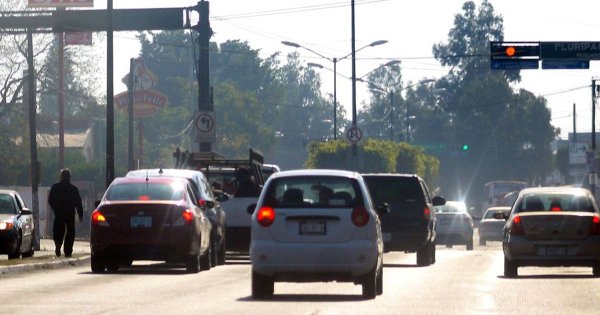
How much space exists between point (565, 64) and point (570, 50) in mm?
479

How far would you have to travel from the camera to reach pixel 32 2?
254 ft

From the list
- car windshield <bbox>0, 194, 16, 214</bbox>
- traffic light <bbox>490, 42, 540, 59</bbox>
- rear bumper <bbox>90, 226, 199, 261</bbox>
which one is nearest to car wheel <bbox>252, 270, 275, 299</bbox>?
rear bumper <bbox>90, 226, 199, 261</bbox>

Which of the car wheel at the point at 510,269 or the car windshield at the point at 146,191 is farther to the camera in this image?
the car windshield at the point at 146,191

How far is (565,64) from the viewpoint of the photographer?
166ft

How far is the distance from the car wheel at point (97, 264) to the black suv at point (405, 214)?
6.31 meters

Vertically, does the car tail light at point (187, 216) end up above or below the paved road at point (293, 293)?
above

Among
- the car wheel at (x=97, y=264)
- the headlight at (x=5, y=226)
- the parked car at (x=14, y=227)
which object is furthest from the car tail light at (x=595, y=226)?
the headlight at (x=5, y=226)

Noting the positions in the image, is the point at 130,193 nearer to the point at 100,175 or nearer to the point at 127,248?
the point at 127,248

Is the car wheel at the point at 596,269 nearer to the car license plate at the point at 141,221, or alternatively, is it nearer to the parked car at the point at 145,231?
the parked car at the point at 145,231

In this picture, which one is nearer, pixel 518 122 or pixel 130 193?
pixel 130 193

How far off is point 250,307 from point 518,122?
427ft

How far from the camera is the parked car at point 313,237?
20531 mm

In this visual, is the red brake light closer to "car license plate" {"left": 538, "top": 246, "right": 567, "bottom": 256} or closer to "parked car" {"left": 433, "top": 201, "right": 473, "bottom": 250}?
"car license plate" {"left": 538, "top": 246, "right": 567, "bottom": 256}

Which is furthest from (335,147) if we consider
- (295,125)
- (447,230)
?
(295,125)
